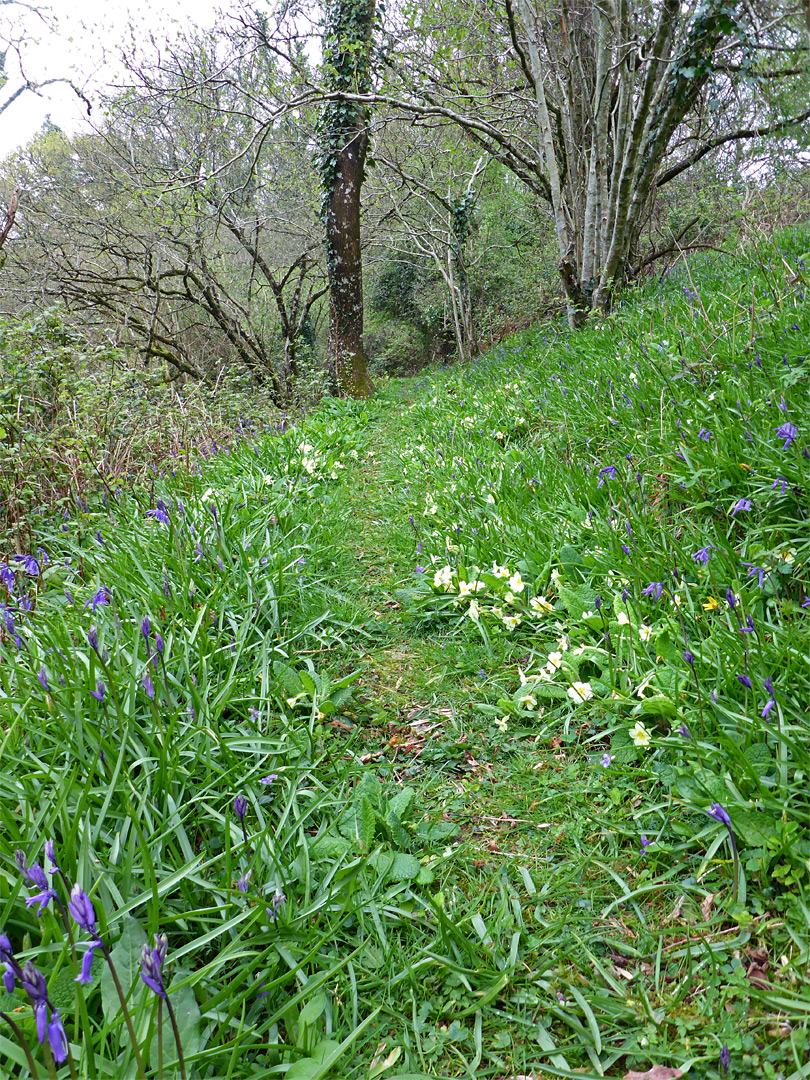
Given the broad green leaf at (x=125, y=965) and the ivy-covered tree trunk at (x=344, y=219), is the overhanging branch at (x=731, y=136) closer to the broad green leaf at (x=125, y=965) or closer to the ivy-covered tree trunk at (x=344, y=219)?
the ivy-covered tree trunk at (x=344, y=219)

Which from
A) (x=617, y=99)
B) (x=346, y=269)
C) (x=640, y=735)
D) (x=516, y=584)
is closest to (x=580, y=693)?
(x=640, y=735)

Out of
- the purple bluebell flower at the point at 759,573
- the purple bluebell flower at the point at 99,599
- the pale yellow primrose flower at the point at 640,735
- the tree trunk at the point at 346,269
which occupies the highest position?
the tree trunk at the point at 346,269

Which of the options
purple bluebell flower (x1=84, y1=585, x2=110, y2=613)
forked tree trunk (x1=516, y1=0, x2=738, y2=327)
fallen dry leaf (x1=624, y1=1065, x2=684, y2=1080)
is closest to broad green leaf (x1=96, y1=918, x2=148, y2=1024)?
fallen dry leaf (x1=624, y1=1065, x2=684, y2=1080)

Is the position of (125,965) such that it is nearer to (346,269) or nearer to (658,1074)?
(658,1074)

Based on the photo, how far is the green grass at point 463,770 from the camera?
1330 millimetres

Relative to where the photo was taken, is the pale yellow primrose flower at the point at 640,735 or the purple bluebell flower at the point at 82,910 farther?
the pale yellow primrose flower at the point at 640,735

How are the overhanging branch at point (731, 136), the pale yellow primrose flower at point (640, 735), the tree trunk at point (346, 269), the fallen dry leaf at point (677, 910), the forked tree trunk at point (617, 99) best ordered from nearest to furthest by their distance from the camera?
the fallen dry leaf at point (677, 910), the pale yellow primrose flower at point (640, 735), the overhanging branch at point (731, 136), the forked tree trunk at point (617, 99), the tree trunk at point (346, 269)

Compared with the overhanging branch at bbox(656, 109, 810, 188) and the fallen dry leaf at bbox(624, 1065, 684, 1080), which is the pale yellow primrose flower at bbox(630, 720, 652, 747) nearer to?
the fallen dry leaf at bbox(624, 1065, 684, 1080)

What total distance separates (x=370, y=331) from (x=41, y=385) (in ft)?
63.1

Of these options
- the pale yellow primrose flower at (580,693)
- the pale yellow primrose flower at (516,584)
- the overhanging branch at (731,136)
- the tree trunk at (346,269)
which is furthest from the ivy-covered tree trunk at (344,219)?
the pale yellow primrose flower at (580,693)

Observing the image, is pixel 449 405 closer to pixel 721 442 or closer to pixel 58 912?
pixel 721 442

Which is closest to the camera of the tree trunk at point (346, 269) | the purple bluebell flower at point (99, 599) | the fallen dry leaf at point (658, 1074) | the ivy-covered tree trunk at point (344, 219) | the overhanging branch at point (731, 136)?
the fallen dry leaf at point (658, 1074)

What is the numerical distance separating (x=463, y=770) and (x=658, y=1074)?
1053 mm

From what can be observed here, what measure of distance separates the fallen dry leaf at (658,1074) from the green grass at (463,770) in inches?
1.3
